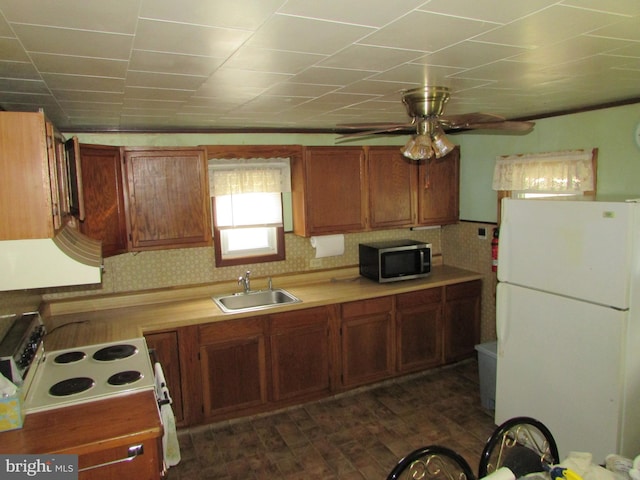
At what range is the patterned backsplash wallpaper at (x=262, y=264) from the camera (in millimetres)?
3570

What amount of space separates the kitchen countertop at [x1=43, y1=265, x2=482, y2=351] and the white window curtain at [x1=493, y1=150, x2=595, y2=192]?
3.12 ft

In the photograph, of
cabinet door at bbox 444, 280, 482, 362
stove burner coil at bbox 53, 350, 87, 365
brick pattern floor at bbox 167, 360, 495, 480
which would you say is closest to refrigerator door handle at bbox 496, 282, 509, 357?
brick pattern floor at bbox 167, 360, 495, 480

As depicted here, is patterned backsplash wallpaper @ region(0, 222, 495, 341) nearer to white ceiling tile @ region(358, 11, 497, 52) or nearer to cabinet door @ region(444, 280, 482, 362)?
cabinet door @ region(444, 280, 482, 362)

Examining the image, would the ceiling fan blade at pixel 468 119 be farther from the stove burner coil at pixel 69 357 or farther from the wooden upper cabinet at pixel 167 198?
the stove burner coil at pixel 69 357

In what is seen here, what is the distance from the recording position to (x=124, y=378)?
92.0 inches

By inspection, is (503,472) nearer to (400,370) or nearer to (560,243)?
(560,243)

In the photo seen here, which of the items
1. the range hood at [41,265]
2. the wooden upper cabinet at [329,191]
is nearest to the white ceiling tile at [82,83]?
the range hood at [41,265]

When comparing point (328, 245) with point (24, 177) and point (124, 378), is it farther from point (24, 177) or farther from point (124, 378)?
point (24, 177)

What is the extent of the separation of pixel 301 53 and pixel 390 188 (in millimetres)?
2682

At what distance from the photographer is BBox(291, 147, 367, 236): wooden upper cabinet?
3891 millimetres

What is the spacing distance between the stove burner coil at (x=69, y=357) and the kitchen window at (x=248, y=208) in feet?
4.64

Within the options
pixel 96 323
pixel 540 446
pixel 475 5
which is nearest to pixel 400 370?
pixel 540 446

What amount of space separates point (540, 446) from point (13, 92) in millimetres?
2791

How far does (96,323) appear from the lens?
3246mm
